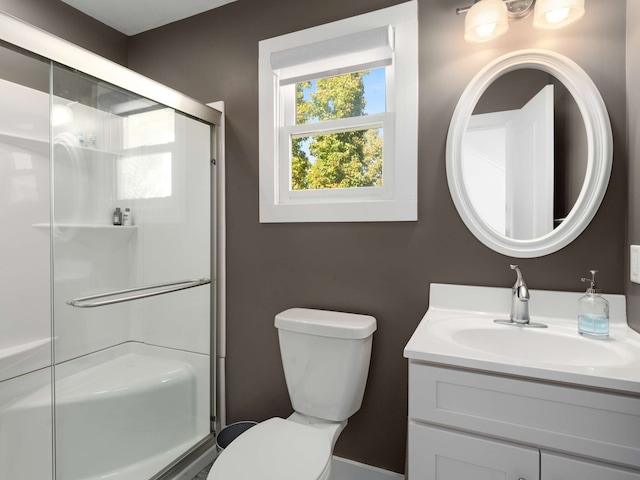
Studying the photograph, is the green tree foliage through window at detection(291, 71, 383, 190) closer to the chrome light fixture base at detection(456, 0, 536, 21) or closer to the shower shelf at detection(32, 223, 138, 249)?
the chrome light fixture base at detection(456, 0, 536, 21)

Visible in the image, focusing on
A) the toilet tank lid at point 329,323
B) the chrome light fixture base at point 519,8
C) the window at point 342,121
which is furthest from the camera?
the window at point 342,121

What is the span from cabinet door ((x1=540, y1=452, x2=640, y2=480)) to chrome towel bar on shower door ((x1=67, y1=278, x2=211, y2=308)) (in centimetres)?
155

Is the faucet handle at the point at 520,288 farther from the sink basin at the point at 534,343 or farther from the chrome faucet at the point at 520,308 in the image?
the sink basin at the point at 534,343

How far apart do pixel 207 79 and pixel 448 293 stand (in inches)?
68.2

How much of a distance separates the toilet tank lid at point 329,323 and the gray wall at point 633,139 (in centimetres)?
90

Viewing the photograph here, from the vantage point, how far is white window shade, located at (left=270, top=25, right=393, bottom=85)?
1.55m

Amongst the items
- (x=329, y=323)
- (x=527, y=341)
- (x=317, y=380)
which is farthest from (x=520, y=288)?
(x=317, y=380)

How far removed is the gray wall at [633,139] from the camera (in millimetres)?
1141

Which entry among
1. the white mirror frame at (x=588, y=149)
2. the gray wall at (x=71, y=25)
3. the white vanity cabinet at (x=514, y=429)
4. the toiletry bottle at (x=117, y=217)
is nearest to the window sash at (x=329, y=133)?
the white mirror frame at (x=588, y=149)

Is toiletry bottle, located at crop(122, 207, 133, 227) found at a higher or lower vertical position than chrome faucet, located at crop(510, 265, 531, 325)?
higher

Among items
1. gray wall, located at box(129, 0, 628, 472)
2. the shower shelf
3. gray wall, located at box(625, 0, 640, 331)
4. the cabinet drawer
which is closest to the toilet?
gray wall, located at box(129, 0, 628, 472)

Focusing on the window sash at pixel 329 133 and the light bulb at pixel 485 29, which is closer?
the light bulb at pixel 485 29

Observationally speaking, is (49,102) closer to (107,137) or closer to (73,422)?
(107,137)

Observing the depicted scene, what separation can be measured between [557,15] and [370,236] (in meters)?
1.05
